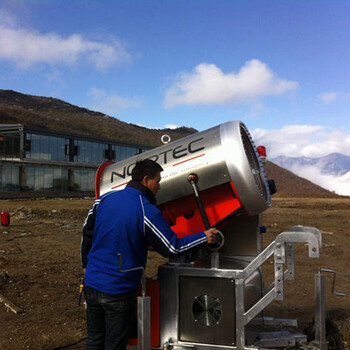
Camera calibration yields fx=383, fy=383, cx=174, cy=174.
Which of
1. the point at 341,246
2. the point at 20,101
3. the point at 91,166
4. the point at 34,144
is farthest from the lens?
the point at 20,101

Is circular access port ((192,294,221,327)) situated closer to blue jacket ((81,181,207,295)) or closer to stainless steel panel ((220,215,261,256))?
blue jacket ((81,181,207,295))

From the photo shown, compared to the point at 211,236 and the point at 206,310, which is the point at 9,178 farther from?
the point at 211,236

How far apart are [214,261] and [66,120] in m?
91.1

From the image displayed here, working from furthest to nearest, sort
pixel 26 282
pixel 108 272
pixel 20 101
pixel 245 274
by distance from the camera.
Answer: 1. pixel 20 101
2. pixel 26 282
3. pixel 245 274
4. pixel 108 272

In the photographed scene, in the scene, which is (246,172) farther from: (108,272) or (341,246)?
(341,246)

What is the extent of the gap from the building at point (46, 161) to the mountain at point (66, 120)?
25934 mm

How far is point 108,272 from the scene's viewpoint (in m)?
2.48

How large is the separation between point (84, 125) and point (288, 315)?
277 feet

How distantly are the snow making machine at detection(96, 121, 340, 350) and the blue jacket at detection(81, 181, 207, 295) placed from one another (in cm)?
37

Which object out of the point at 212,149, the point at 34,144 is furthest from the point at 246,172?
the point at 34,144

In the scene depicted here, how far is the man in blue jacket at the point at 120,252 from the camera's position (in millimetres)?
2475

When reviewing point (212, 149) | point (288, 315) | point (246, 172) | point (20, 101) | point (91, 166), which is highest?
point (20, 101)

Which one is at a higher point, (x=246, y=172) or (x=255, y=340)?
(x=246, y=172)

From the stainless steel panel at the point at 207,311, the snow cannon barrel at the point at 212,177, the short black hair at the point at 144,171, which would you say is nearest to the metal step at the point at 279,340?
the stainless steel panel at the point at 207,311
